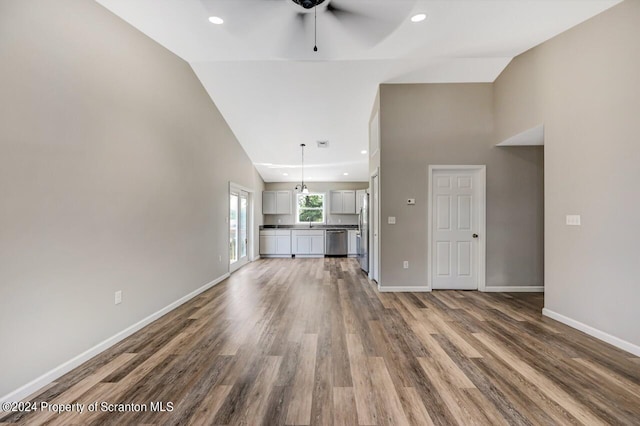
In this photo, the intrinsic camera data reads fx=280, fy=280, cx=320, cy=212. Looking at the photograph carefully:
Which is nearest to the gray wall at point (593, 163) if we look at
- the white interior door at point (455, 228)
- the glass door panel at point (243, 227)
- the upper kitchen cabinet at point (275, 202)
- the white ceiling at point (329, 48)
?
the white ceiling at point (329, 48)

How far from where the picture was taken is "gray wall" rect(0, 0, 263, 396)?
1843 millimetres

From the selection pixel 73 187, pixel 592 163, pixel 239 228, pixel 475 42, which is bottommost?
pixel 239 228

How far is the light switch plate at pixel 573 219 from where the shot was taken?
2.96 meters

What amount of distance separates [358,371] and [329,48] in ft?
7.82

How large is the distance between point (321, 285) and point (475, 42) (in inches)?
157

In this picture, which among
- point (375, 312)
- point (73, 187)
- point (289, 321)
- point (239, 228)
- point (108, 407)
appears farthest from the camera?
point (239, 228)

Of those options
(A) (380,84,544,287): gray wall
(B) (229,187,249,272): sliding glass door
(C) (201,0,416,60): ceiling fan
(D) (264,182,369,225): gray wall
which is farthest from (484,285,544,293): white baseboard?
(D) (264,182,369,225): gray wall

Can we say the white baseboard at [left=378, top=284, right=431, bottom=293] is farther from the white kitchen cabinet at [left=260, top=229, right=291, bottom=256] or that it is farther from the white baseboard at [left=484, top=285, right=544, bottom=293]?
the white kitchen cabinet at [left=260, top=229, right=291, bottom=256]

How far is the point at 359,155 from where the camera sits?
696 cm

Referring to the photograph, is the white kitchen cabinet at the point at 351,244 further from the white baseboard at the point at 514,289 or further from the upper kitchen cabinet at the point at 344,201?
the white baseboard at the point at 514,289

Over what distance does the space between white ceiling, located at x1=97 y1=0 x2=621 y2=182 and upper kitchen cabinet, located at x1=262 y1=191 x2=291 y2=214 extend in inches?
106

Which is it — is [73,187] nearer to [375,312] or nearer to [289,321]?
[289,321]

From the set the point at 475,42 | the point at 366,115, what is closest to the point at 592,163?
the point at 475,42

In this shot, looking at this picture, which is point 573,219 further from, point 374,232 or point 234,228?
Answer: point 234,228
